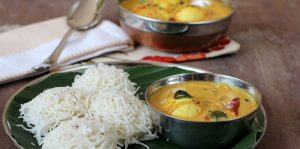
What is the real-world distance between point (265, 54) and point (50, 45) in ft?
2.27

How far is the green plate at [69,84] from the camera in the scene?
1092 mm

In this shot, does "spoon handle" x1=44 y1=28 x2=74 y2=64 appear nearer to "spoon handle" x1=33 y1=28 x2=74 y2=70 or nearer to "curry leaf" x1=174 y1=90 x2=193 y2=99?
"spoon handle" x1=33 y1=28 x2=74 y2=70

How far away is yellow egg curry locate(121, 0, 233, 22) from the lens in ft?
5.56

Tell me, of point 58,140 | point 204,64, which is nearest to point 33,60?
point 204,64

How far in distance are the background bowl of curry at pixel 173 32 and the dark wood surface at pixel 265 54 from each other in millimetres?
64

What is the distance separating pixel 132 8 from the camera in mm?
1807

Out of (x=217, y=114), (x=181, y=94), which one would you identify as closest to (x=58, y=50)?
(x=181, y=94)

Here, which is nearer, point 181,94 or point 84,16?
point 181,94

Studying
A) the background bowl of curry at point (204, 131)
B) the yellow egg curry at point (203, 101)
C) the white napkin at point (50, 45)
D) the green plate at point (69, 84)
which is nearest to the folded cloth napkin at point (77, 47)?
the white napkin at point (50, 45)

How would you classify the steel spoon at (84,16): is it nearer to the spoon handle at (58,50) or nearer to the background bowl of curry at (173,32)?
the spoon handle at (58,50)

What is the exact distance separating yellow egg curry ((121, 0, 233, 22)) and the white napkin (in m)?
0.10

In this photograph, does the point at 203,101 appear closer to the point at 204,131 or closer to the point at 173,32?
the point at 204,131

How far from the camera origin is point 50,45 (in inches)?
67.4

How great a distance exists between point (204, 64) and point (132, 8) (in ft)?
1.05
